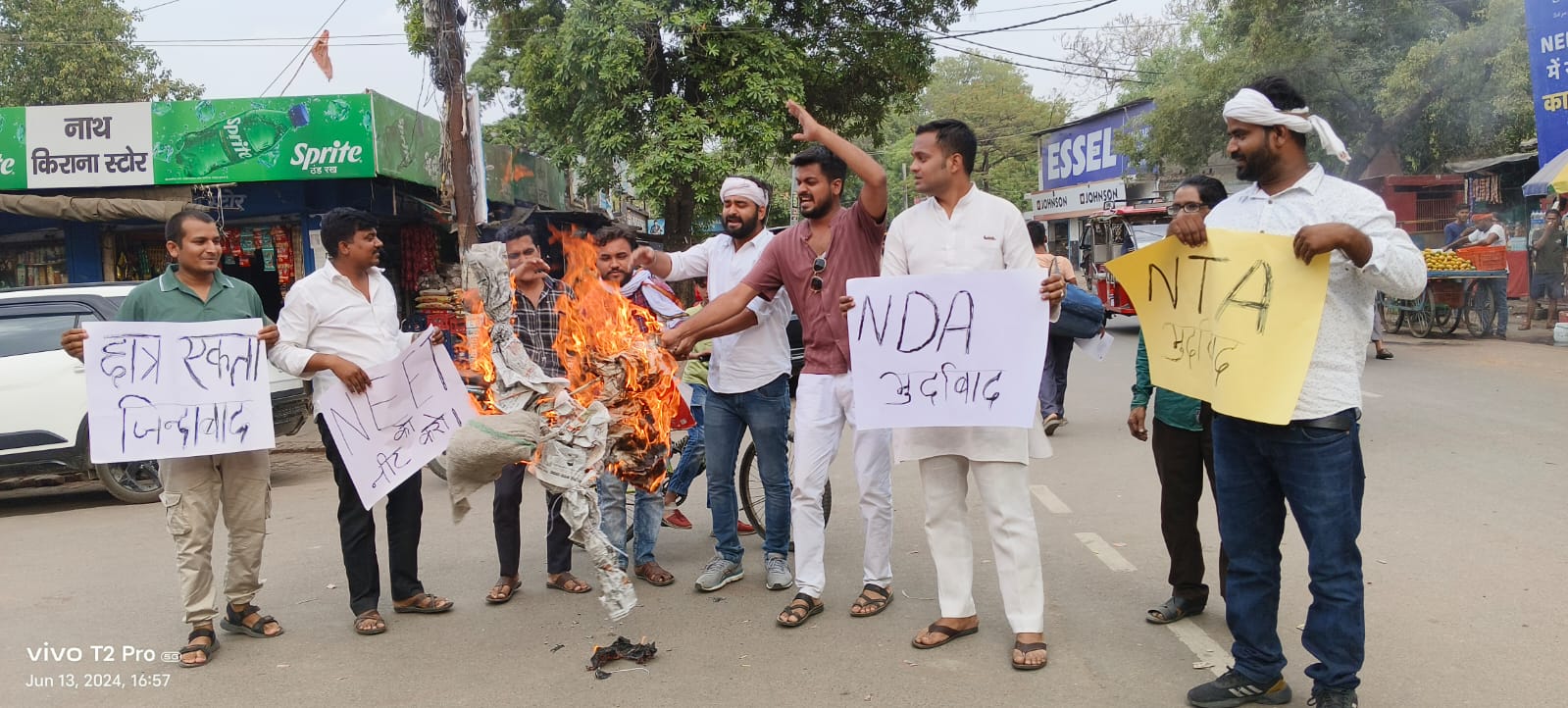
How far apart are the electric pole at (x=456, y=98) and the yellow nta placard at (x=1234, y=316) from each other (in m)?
10.5

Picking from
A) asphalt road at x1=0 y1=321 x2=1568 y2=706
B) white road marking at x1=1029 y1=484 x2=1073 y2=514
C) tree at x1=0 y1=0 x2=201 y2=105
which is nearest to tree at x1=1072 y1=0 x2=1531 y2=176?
white road marking at x1=1029 y1=484 x2=1073 y2=514

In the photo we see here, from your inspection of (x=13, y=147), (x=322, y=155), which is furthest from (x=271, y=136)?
(x=13, y=147)

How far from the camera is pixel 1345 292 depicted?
3.44 m

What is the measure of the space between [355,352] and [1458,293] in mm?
16304

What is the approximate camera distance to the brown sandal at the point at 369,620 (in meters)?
5.02

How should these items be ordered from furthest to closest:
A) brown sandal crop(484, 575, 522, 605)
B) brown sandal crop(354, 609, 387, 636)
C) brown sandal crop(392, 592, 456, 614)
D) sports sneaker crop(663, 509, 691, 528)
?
sports sneaker crop(663, 509, 691, 528)
brown sandal crop(484, 575, 522, 605)
brown sandal crop(392, 592, 456, 614)
brown sandal crop(354, 609, 387, 636)

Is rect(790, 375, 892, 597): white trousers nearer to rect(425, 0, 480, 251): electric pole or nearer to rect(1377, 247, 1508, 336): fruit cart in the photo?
rect(425, 0, 480, 251): electric pole

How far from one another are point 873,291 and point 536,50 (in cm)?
1629

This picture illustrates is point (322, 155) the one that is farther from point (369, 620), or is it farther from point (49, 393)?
point (369, 620)

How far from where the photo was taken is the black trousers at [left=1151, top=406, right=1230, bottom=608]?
4613 millimetres

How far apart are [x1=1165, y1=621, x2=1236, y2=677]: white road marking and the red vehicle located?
46.3 ft

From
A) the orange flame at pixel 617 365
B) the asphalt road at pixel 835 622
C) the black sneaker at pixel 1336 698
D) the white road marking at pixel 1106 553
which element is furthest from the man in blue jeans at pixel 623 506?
the black sneaker at pixel 1336 698

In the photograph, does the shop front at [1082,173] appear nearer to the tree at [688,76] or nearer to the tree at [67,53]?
the tree at [688,76]

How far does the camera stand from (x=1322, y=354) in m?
3.41
